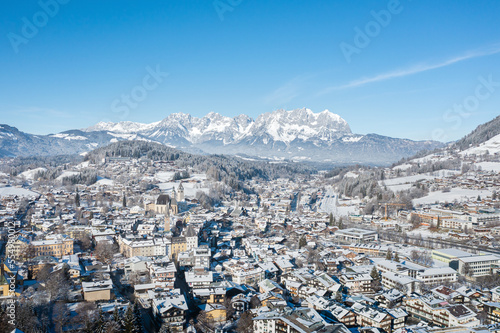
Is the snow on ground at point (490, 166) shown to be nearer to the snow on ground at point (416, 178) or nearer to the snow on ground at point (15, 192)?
the snow on ground at point (416, 178)

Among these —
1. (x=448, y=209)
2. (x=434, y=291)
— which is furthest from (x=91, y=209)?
(x=448, y=209)

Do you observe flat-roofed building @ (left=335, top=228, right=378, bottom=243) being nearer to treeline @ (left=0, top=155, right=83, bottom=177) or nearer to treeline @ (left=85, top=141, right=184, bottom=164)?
treeline @ (left=85, top=141, right=184, bottom=164)

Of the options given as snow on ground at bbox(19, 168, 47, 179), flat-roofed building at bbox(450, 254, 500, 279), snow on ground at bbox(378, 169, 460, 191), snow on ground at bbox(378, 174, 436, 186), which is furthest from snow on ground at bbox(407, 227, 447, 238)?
snow on ground at bbox(19, 168, 47, 179)

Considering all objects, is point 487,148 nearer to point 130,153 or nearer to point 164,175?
point 164,175

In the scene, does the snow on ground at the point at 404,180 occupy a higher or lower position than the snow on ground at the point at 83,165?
lower

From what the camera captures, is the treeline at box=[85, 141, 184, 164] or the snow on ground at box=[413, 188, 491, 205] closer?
the snow on ground at box=[413, 188, 491, 205]

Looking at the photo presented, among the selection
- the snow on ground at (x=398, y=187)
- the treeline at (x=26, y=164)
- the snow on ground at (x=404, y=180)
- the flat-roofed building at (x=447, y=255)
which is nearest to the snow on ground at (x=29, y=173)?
the treeline at (x=26, y=164)
